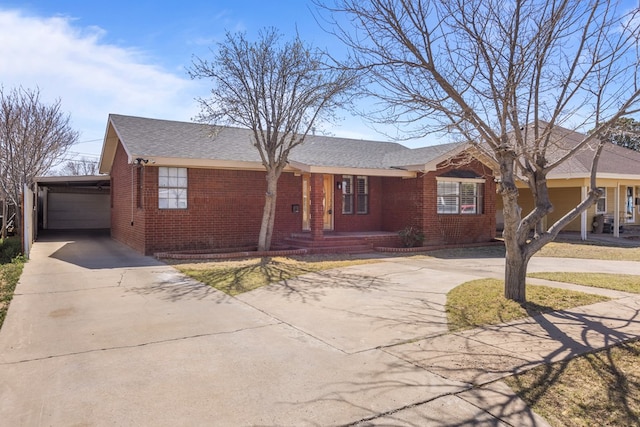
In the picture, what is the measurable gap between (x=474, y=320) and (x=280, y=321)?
103 inches

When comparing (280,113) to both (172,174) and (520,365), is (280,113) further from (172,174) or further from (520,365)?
(520,365)

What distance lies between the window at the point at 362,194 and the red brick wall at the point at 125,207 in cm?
782

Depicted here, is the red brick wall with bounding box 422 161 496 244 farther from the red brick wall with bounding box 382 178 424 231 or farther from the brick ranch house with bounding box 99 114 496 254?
the red brick wall with bounding box 382 178 424 231

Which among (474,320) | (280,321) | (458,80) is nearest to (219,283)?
(280,321)

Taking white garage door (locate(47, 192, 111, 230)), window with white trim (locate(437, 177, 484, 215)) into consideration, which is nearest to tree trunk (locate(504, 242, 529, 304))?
window with white trim (locate(437, 177, 484, 215))

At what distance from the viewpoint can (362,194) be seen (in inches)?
685

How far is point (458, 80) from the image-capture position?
7227 millimetres

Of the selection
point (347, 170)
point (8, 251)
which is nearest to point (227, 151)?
point (347, 170)

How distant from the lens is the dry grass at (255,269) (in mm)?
8805

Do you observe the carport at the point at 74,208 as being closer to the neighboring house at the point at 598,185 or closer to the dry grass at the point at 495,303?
the neighboring house at the point at 598,185

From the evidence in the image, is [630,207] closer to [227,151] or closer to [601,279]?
[601,279]

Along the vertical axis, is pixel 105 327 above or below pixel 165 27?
below

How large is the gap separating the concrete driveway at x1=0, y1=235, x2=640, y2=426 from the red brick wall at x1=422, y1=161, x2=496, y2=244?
295 inches

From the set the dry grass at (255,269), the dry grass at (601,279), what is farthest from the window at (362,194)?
the dry grass at (601,279)
